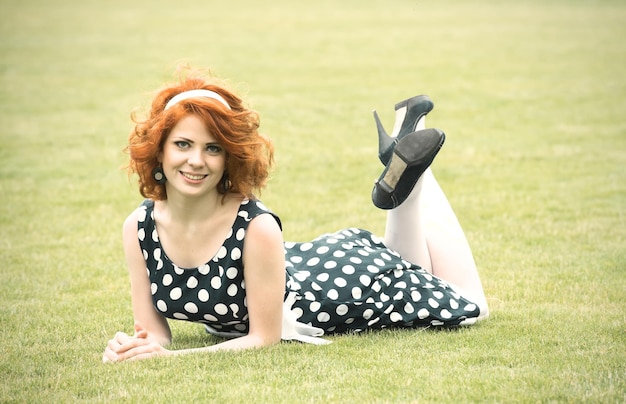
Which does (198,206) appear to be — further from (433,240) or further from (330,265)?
(433,240)

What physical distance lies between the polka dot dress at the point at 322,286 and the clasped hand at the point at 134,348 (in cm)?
24

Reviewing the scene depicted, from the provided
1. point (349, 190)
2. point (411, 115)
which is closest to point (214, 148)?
point (411, 115)

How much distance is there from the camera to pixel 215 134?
4746mm

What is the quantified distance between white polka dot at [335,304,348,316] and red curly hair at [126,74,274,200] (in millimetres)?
814

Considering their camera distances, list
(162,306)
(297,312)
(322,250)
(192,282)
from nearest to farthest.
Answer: (192,282), (162,306), (297,312), (322,250)

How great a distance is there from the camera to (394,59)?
22172 mm

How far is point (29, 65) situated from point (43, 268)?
48.8 ft

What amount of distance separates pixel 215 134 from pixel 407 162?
120 cm

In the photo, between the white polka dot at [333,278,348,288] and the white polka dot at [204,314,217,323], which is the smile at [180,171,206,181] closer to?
the white polka dot at [204,314,217,323]

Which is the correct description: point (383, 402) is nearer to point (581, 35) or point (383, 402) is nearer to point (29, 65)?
point (29, 65)

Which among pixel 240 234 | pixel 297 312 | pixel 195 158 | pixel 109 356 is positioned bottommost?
pixel 109 356

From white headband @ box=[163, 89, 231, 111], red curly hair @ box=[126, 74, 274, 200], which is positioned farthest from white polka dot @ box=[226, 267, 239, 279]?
white headband @ box=[163, 89, 231, 111]

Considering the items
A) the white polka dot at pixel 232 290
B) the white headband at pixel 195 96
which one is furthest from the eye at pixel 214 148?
the white polka dot at pixel 232 290

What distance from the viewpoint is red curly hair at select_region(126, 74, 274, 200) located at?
15.5ft
